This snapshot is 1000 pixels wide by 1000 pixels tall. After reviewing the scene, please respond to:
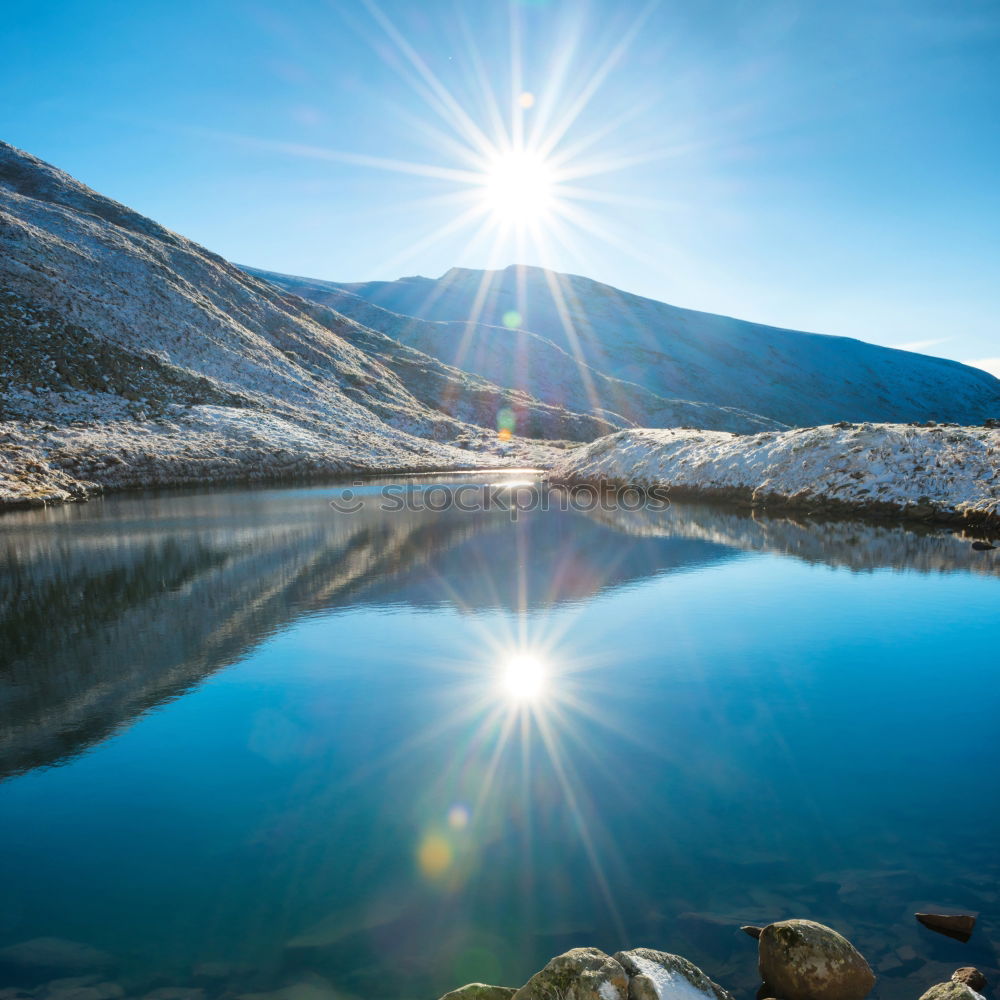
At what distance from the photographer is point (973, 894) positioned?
590cm

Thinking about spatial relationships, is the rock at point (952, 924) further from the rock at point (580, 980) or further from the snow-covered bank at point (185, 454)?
the snow-covered bank at point (185, 454)

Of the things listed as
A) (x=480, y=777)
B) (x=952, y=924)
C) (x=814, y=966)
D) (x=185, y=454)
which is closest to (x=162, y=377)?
(x=185, y=454)

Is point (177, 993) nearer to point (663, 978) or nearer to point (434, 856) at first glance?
point (434, 856)

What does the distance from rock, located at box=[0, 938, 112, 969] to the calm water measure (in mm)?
55

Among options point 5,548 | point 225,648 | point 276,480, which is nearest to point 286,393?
point 276,480

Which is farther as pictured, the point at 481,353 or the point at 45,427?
the point at 481,353

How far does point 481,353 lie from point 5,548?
15351cm

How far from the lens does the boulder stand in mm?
4422

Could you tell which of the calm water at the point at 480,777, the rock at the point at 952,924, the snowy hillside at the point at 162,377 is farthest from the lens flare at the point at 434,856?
the snowy hillside at the point at 162,377

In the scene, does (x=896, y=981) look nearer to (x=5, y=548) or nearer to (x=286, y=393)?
(x=5, y=548)

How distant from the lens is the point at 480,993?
15.3 ft

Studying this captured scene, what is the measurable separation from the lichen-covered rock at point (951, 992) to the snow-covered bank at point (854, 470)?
28018 mm

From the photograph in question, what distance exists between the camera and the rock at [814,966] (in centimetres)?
479

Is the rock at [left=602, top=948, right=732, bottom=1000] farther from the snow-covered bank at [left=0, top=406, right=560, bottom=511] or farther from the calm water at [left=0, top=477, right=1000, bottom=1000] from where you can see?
the snow-covered bank at [left=0, top=406, right=560, bottom=511]
